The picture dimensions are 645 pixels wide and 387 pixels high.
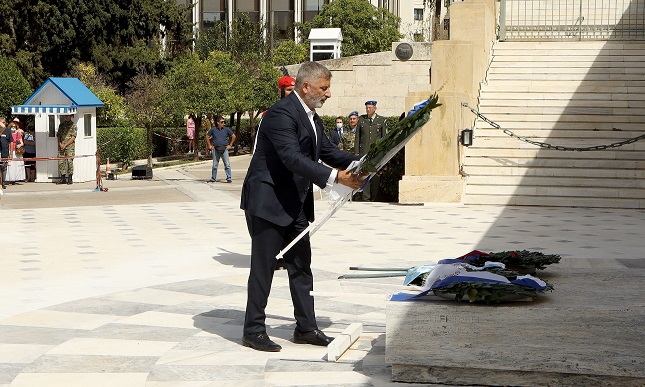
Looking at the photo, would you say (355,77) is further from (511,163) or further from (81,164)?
(511,163)

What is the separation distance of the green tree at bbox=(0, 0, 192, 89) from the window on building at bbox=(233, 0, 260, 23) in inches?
1106

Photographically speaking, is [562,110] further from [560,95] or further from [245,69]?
[245,69]

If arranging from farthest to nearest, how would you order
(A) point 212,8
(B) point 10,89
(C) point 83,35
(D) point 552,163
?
(A) point 212,8 < (C) point 83,35 < (B) point 10,89 < (D) point 552,163

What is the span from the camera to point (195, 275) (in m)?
10.6

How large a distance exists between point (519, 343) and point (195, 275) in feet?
17.1

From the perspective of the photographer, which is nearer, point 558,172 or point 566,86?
point 558,172

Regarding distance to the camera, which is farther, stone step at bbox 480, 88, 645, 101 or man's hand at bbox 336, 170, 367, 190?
stone step at bbox 480, 88, 645, 101

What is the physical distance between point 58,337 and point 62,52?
36806 mm

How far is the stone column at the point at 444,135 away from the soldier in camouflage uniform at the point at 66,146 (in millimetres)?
8556

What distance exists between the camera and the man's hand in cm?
676

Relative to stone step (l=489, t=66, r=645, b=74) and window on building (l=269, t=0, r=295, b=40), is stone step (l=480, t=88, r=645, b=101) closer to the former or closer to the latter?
stone step (l=489, t=66, r=645, b=74)

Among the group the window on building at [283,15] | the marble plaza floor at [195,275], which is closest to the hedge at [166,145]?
the marble plaza floor at [195,275]

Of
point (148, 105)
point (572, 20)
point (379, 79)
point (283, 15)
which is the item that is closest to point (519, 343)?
point (572, 20)

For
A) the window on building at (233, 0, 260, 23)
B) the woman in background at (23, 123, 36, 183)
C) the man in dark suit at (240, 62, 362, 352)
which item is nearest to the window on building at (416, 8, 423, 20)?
the window on building at (233, 0, 260, 23)
